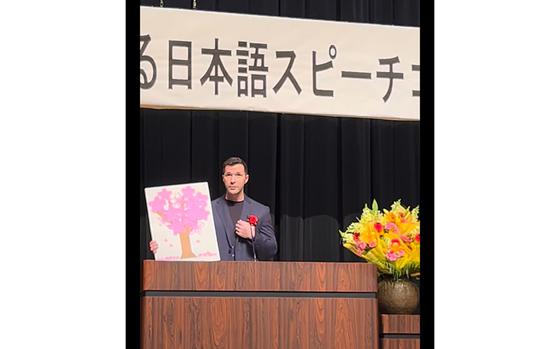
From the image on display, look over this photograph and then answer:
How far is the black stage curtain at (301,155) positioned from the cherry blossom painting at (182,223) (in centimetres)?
81

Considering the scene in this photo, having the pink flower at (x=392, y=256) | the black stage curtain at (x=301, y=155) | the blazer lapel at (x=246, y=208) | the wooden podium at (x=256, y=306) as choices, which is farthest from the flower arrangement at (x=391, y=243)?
A: the black stage curtain at (x=301, y=155)

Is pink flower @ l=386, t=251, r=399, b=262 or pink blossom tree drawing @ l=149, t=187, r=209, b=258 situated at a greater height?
pink blossom tree drawing @ l=149, t=187, r=209, b=258

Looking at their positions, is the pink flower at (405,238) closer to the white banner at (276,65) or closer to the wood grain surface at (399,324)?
the wood grain surface at (399,324)

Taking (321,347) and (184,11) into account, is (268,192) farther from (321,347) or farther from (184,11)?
(321,347)

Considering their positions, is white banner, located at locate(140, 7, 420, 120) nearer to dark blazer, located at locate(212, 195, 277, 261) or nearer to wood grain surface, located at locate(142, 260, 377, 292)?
dark blazer, located at locate(212, 195, 277, 261)

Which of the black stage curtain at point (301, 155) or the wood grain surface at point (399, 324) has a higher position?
the black stage curtain at point (301, 155)

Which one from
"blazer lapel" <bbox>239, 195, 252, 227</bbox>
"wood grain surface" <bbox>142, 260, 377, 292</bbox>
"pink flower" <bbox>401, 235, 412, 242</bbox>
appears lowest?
"wood grain surface" <bbox>142, 260, 377, 292</bbox>

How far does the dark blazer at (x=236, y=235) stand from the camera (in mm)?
3568

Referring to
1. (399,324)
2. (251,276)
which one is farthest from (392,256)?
(251,276)

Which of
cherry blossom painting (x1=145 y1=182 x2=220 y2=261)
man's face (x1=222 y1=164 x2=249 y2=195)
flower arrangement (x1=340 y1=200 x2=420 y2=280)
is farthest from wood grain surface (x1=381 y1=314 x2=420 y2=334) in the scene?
man's face (x1=222 y1=164 x2=249 y2=195)

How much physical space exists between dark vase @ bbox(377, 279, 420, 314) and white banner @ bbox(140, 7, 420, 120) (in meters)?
1.57

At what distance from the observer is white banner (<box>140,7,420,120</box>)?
13.0 feet

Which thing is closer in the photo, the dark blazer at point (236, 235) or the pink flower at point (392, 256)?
the pink flower at point (392, 256)
